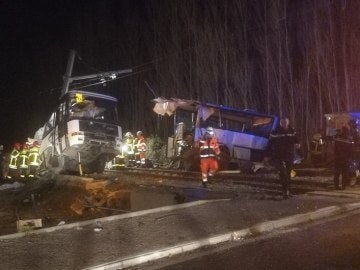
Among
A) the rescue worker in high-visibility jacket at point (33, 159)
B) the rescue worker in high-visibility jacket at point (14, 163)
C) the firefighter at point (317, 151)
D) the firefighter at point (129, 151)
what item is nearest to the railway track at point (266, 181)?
the firefighter at point (317, 151)

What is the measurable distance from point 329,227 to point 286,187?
308 centimetres

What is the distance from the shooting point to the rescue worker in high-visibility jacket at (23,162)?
20.7 meters

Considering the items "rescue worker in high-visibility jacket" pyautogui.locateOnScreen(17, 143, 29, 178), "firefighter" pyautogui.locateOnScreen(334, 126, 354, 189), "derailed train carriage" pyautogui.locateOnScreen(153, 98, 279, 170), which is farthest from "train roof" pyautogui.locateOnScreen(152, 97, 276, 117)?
"firefighter" pyautogui.locateOnScreen(334, 126, 354, 189)

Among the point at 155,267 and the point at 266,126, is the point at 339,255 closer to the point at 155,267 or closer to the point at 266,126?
the point at 155,267

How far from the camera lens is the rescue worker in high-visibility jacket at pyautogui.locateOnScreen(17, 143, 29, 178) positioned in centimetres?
2067

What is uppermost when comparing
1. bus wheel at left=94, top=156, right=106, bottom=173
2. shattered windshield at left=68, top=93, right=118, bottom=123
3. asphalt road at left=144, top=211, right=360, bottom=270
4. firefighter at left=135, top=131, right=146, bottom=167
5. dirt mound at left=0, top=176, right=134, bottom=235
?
shattered windshield at left=68, top=93, right=118, bottom=123

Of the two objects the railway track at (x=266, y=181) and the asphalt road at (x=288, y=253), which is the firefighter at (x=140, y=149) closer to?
the railway track at (x=266, y=181)

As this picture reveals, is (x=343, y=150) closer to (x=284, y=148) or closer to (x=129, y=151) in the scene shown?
(x=284, y=148)

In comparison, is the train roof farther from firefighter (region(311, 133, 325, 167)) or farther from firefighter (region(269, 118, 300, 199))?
firefighter (region(269, 118, 300, 199))

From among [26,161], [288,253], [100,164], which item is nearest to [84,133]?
[100,164]

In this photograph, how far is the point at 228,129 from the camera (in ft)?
63.1

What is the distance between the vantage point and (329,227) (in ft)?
24.2

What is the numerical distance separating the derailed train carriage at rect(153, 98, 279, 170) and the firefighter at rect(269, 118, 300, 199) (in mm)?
7854

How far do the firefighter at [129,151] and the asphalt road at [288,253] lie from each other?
16761mm
